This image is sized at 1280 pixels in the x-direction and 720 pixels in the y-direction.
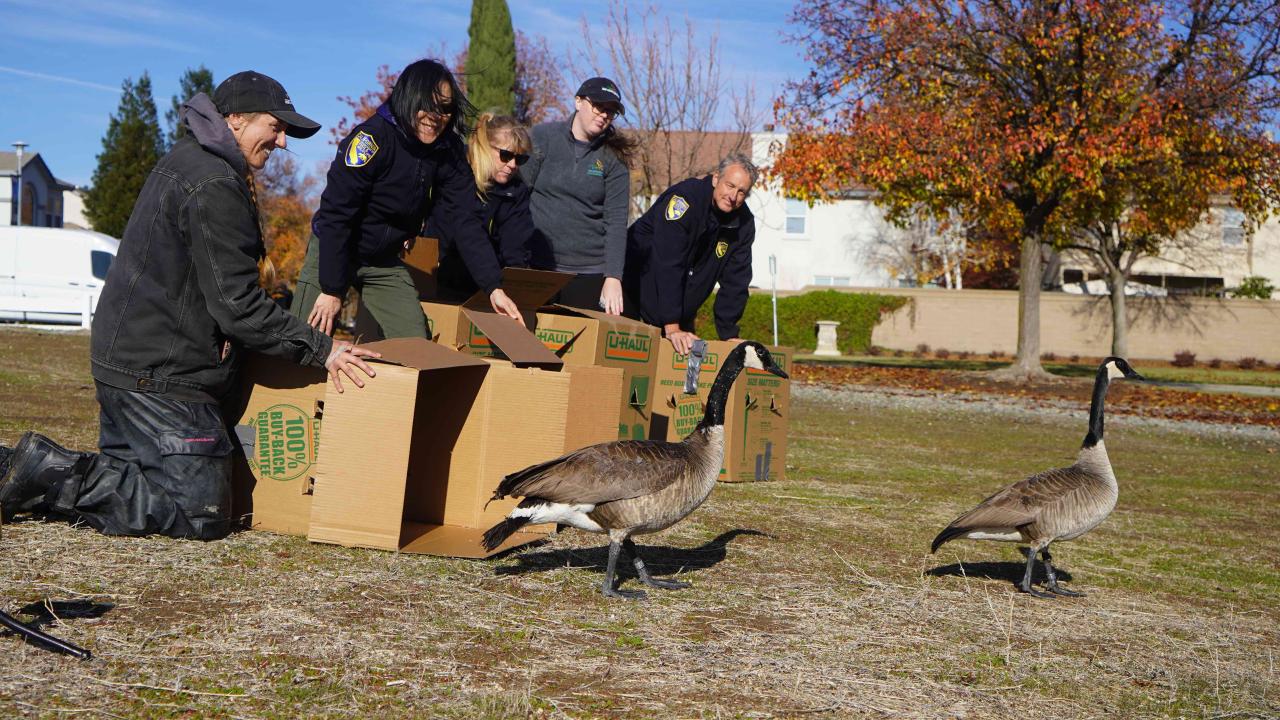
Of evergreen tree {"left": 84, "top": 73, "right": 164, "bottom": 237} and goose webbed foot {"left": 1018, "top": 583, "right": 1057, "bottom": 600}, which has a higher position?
evergreen tree {"left": 84, "top": 73, "right": 164, "bottom": 237}

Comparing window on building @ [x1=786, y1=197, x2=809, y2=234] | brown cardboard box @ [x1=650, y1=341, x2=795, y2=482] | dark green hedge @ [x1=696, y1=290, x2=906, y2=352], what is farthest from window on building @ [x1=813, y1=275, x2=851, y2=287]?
brown cardboard box @ [x1=650, y1=341, x2=795, y2=482]

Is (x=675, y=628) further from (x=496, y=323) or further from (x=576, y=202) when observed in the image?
(x=576, y=202)

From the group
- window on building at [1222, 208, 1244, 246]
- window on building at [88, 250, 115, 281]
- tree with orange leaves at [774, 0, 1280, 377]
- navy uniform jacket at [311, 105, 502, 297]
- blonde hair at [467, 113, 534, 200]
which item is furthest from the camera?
window on building at [1222, 208, 1244, 246]

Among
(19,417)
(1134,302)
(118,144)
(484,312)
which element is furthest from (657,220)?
(118,144)

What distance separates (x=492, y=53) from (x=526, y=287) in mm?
29546

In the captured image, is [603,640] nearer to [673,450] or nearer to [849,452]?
[673,450]

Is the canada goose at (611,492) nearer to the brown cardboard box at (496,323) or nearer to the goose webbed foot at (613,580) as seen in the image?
the goose webbed foot at (613,580)

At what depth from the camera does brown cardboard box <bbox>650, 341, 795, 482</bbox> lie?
28.9 ft

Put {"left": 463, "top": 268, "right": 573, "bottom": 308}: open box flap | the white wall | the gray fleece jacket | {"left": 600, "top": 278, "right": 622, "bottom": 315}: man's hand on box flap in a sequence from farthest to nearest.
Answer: the white wall < the gray fleece jacket < {"left": 600, "top": 278, "right": 622, "bottom": 315}: man's hand on box flap < {"left": 463, "top": 268, "right": 573, "bottom": 308}: open box flap

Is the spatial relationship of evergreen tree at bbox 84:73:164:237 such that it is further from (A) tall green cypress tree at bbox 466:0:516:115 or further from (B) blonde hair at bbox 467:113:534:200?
(B) blonde hair at bbox 467:113:534:200

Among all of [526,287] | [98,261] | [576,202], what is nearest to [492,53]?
[98,261]

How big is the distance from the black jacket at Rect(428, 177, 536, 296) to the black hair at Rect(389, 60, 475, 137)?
1.22 m

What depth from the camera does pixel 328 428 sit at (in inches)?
217

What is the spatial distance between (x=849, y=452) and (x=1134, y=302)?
120 ft
